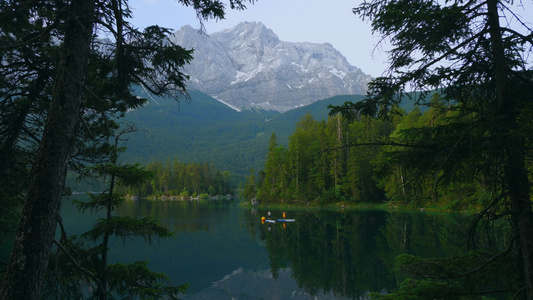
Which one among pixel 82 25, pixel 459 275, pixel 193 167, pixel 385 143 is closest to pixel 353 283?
pixel 459 275

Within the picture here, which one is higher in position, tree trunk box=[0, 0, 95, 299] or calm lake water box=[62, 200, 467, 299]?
tree trunk box=[0, 0, 95, 299]

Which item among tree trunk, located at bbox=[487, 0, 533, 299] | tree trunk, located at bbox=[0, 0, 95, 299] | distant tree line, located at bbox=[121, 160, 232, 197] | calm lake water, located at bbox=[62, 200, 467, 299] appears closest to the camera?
tree trunk, located at bbox=[0, 0, 95, 299]

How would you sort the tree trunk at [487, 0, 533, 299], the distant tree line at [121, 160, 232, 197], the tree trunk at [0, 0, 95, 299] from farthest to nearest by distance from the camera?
the distant tree line at [121, 160, 232, 197]
the tree trunk at [487, 0, 533, 299]
the tree trunk at [0, 0, 95, 299]

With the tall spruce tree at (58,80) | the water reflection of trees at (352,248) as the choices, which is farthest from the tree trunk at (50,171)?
the water reflection of trees at (352,248)

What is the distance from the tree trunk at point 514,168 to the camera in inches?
160

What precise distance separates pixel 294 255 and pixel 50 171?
57.7 ft

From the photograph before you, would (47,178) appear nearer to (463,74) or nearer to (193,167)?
(463,74)

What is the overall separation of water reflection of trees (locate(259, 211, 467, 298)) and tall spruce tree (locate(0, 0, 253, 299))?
29.5ft

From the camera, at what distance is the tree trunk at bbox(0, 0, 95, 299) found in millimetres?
3381

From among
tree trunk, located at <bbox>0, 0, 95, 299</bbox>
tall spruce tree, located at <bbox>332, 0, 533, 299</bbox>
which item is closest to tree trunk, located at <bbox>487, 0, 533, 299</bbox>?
tall spruce tree, located at <bbox>332, 0, 533, 299</bbox>

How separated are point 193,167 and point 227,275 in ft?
304

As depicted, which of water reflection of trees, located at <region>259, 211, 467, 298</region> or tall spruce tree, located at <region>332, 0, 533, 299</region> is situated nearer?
tall spruce tree, located at <region>332, 0, 533, 299</region>

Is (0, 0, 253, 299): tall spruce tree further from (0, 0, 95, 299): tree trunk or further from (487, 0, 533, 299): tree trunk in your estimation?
(487, 0, 533, 299): tree trunk

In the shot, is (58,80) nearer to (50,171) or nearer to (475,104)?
(50,171)
